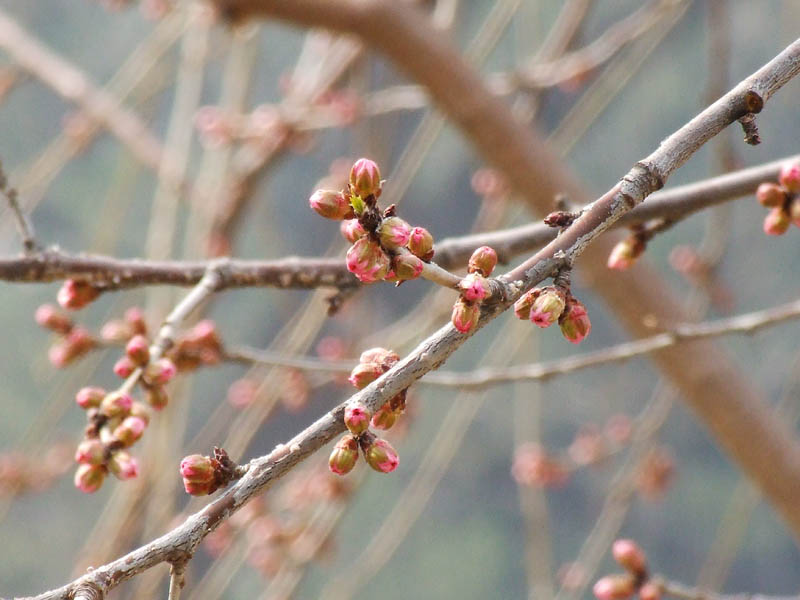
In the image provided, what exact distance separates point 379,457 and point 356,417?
7cm

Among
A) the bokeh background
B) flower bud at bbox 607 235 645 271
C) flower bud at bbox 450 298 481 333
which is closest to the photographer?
flower bud at bbox 450 298 481 333

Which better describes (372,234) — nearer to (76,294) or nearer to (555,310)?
(555,310)

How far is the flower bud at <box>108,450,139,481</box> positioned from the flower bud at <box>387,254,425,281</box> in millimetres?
297

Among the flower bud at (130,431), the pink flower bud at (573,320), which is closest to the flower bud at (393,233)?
the pink flower bud at (573,320)

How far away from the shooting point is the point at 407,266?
0.45 m

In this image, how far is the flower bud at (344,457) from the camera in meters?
0.49

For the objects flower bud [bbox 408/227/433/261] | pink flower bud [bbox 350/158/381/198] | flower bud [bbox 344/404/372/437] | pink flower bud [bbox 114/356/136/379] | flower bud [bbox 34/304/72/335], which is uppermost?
flower bud [bbox 34/304/72/335]

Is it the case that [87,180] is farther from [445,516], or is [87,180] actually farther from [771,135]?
[771,135]

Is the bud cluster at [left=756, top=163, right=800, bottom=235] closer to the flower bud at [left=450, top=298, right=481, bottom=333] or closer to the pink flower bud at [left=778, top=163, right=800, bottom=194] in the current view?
the pink flower bud at [left=778, top=163, right=800, bottom=194]

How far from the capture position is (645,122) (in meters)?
3.51

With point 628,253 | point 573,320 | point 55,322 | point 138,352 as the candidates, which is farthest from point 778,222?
point 55,322

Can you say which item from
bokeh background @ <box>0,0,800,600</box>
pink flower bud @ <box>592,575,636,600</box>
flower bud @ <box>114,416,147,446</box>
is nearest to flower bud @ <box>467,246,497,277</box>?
flower bud @ <box>114,416,147,446</box>

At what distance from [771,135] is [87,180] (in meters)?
2.75

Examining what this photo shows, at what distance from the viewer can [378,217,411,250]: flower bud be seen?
0.45 metres
